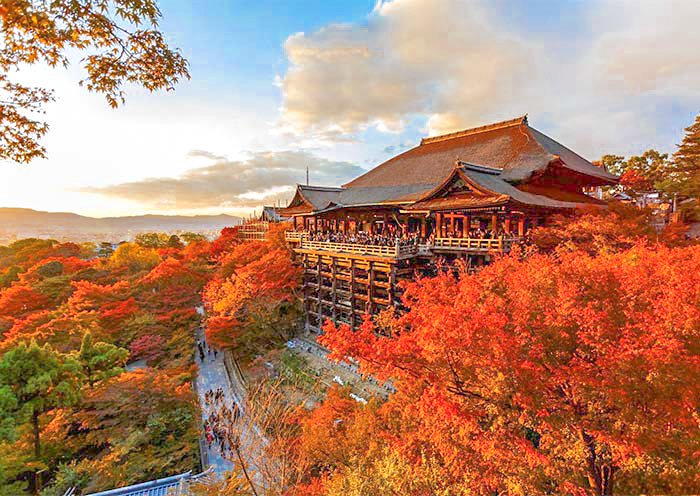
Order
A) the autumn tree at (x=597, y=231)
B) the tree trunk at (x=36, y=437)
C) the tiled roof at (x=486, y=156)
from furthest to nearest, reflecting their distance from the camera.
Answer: the tiled roof at (x=486, y=156) < the autumn tree at (x=597, y=231) < the tree trunk at (x=36, y=437)

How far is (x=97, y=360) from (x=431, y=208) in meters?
17.7

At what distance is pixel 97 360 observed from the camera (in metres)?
14.0

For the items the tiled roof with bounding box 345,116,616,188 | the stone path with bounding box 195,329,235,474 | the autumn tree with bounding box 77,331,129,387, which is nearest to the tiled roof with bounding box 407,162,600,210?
the tiled roof with bounding box 345,116,616,188

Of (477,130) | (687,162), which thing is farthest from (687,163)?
(477,130)

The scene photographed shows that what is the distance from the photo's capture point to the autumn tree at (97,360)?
13.9 metres

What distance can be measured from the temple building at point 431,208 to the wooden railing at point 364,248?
0.07m

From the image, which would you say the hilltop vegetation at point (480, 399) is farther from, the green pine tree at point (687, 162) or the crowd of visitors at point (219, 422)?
the green pine tree at point (687, 162)

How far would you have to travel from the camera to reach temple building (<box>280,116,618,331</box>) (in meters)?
16.3

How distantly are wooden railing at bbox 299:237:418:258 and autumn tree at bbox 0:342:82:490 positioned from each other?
45.7ft

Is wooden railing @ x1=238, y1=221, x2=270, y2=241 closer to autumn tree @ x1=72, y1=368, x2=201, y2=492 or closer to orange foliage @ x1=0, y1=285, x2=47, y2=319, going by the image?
orange foliage @ x1=0, y1=285, x2=47, y2=319

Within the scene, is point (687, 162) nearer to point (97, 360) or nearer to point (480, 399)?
point (480, 399)

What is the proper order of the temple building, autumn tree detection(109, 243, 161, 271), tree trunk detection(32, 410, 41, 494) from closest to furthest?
tree trunk detection(32, 410, 41, 494) < the temple building < autumn tree detection(109, 243, 161, 271)

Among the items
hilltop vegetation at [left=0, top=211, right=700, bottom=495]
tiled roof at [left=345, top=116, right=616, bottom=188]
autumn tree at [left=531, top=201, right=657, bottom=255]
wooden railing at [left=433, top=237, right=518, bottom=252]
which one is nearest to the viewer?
hilltop vegetation at [left=0, top=211, right=700, bottom=495]

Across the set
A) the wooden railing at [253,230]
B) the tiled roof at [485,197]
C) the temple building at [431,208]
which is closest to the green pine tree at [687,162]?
the temple building at [431,208]
